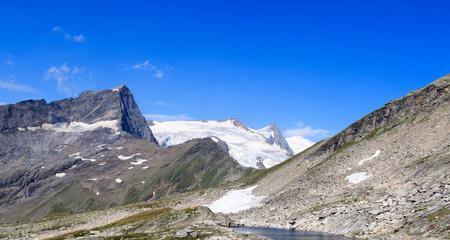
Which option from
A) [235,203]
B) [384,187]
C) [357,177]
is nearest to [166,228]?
[384,187]

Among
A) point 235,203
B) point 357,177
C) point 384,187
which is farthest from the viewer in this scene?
point 235,203

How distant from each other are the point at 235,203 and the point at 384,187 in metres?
65.1

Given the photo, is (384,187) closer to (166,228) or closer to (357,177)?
(357,177)

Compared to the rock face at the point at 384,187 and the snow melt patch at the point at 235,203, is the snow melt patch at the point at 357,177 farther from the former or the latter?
the snow melt patch at the point at 235,203

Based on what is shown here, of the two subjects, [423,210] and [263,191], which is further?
[263,191]

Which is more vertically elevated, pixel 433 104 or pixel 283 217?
pixel 433 104

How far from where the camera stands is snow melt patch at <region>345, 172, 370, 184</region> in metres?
151

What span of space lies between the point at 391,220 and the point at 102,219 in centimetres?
10844

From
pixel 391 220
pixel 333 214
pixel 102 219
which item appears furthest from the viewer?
pixel 102 219

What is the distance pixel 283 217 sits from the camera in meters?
143

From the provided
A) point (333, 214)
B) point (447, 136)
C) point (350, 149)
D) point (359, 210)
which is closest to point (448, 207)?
point (359, 210)

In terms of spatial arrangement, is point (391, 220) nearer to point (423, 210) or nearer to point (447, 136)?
point (423, 210)

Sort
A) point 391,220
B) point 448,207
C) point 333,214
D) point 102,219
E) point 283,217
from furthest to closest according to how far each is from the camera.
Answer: point 102,219, point 283,217, point 333,214, point 391,220, point 448,207

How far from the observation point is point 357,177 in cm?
15488
